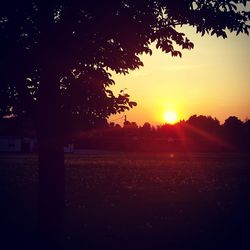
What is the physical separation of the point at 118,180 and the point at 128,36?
1676cm

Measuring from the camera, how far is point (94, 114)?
987 centimetres

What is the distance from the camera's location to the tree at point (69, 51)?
334 inches

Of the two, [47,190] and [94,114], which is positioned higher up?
[94,114]

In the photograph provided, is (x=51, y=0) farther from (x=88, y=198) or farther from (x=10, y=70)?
(x=88, y=198)

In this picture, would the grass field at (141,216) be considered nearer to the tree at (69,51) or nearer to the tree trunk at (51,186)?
the tree trunk at (51,186)

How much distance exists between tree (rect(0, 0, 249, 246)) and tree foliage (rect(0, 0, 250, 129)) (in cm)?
2

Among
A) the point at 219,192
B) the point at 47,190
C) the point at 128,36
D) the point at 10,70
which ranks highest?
the point at 128,36

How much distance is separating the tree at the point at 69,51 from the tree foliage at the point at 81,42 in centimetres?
2

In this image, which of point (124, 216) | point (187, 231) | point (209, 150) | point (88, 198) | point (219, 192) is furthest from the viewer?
point (209, 150)

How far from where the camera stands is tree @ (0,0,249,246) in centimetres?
848

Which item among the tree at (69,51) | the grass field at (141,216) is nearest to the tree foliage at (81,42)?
the tree at (69,51)

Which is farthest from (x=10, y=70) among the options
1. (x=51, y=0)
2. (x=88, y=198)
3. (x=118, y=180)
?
(x=118, y=180)

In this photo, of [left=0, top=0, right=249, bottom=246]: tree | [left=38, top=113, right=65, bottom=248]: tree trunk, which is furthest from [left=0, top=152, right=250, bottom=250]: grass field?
[left=0, top=0, right=249, bottom=246]: tree

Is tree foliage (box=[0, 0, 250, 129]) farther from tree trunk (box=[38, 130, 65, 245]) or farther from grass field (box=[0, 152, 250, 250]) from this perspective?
grass field (box=[0, 152, 250, 250])
